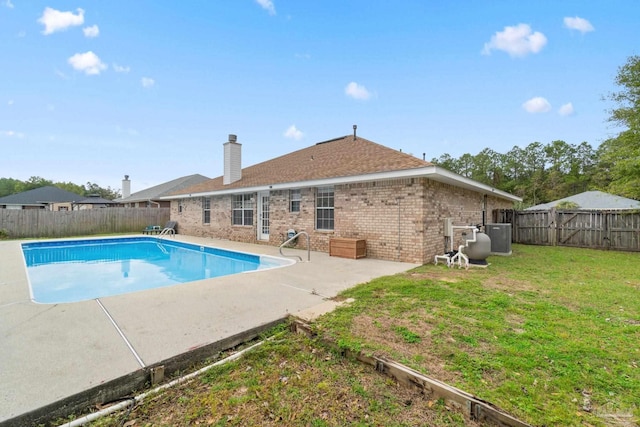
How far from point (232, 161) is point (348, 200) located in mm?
8032

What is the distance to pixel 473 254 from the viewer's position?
786 cm

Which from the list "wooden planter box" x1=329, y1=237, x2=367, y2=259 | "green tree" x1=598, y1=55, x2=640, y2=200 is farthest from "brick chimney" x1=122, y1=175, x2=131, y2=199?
"green tree" x1=598, y1=55, x2=640, y2=200

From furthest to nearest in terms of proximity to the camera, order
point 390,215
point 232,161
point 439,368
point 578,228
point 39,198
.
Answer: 1. point 39,198
2. point 232,161
3. point 578,228
4. point 390,215
5. point 439,368

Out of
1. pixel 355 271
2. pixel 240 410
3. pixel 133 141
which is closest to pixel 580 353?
pixel 240 410

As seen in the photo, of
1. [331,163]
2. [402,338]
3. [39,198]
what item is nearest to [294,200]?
[331,163]

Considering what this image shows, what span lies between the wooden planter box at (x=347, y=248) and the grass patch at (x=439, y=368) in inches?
155

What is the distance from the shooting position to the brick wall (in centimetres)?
794

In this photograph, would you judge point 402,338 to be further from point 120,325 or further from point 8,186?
point 8,186

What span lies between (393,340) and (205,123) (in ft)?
54.5

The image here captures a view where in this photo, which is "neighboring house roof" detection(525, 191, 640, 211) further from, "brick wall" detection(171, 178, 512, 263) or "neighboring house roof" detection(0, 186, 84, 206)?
"neighboring house roof" detection(0, 186, 84, 206)

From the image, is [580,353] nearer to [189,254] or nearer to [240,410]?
[240,410]

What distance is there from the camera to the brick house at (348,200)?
8.04m

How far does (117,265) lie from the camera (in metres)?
9.78

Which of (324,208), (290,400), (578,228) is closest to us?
(290,400)
